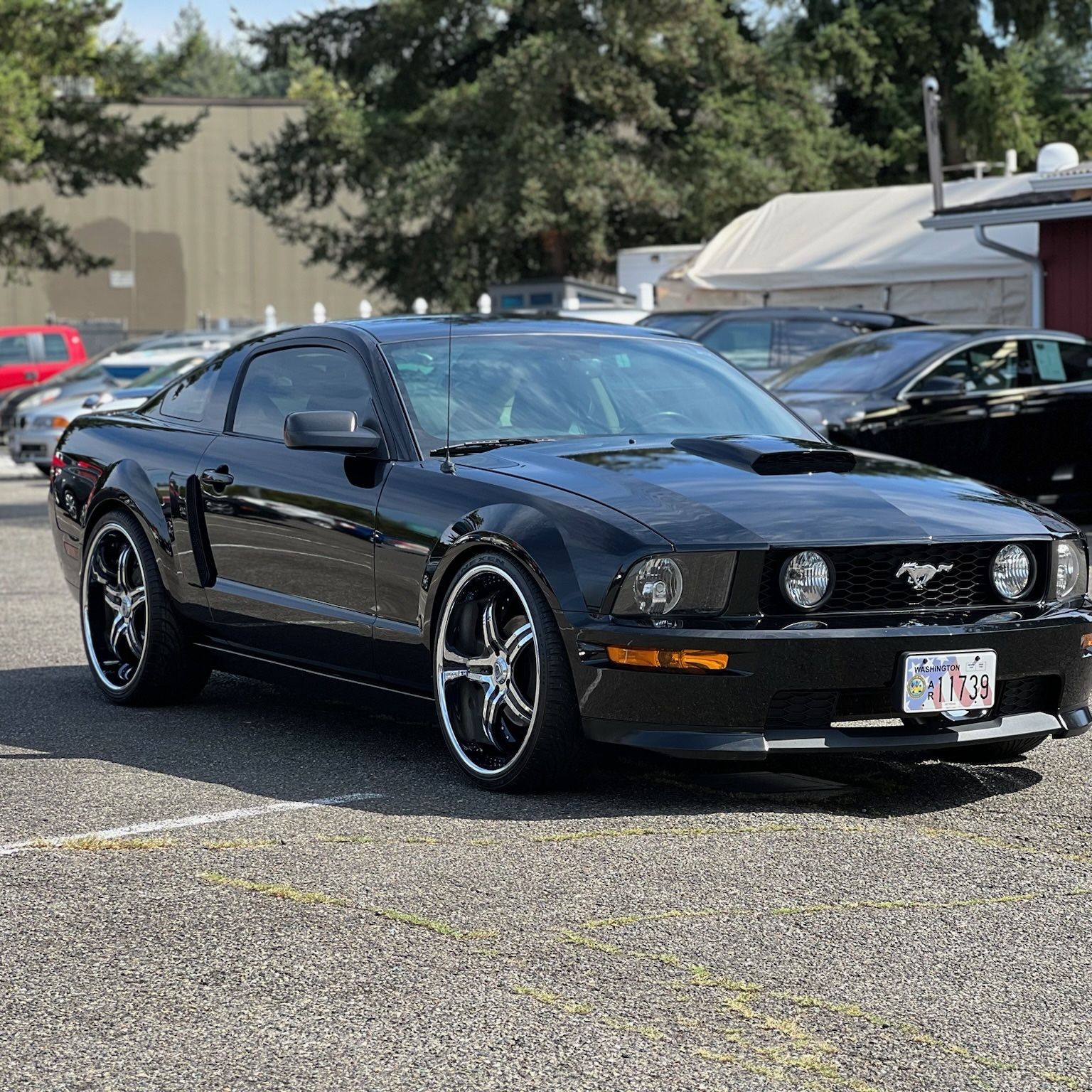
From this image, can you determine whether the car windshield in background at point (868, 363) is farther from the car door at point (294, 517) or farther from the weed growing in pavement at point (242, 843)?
the weed growing in pavement at point (242, 843)

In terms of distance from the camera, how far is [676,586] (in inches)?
209

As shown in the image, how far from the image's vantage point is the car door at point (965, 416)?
44.2 ft

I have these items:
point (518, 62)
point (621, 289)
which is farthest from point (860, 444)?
point (518, 62)

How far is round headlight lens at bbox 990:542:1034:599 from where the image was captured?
18.3ft

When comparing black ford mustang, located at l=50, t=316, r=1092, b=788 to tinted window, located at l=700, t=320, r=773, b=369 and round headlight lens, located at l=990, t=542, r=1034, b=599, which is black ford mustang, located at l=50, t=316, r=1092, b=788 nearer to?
round headlight lens, located at l=990, t=542, r=1034, b=599

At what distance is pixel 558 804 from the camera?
5566 millimetres

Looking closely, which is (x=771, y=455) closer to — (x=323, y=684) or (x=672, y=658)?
(x=672, y=658)

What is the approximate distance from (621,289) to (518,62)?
10554 millimetres

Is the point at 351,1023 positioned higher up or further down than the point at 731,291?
further down

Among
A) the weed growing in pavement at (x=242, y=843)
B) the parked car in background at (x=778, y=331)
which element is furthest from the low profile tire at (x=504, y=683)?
the parked car in background at (x=778, y=331)

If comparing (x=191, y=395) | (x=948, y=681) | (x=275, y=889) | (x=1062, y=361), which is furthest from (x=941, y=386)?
(x=275, y=889)

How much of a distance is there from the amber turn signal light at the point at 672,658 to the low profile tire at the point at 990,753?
1.12 m

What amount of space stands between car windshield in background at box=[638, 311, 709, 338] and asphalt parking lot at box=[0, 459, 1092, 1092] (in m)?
12.6

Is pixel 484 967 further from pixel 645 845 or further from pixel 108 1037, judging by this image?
pixel 645 845
